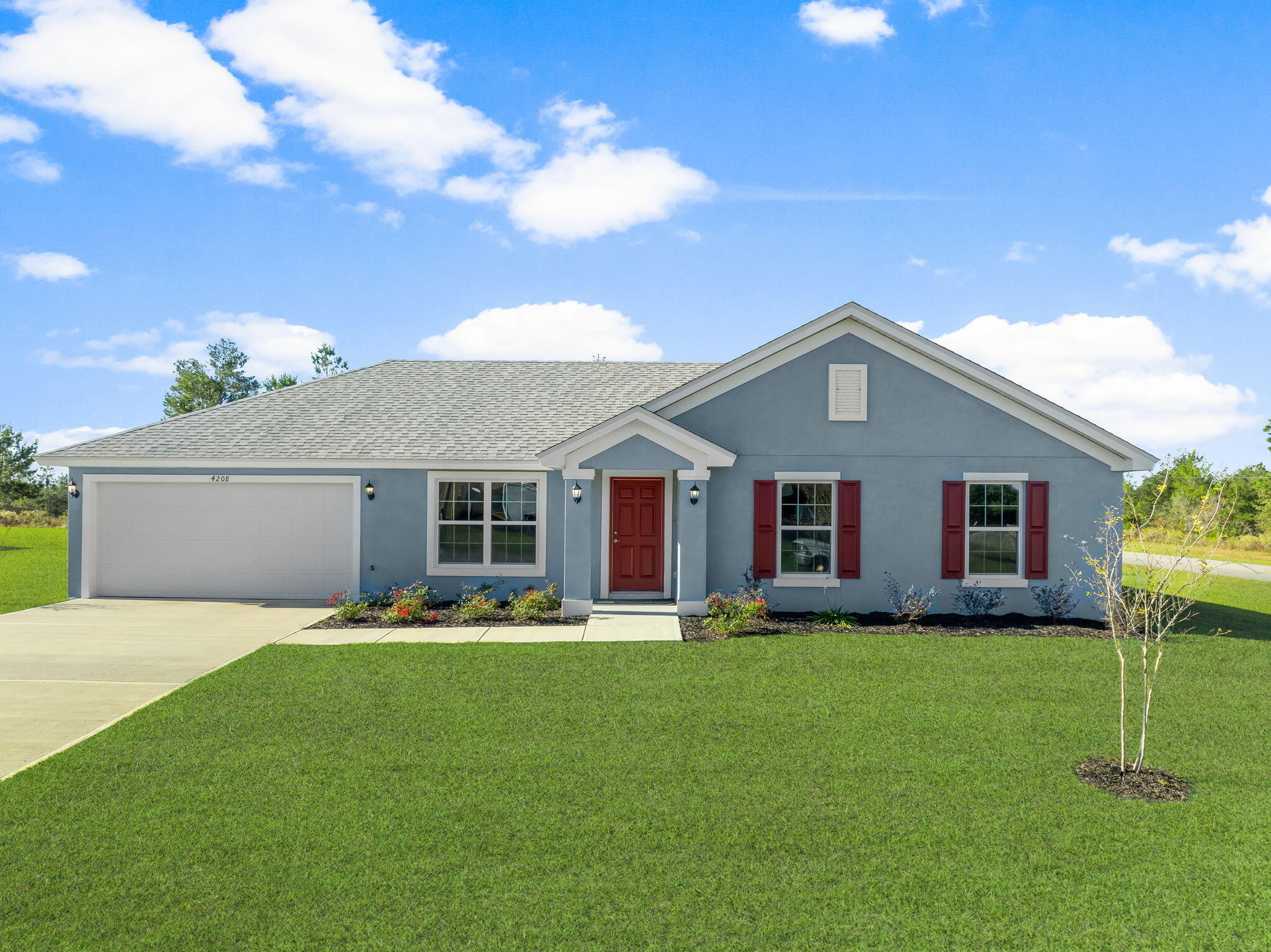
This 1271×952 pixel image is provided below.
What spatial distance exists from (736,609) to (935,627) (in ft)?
11.0

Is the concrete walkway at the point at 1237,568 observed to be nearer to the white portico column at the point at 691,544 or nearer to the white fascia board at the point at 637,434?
the white portico column at the point at 691,544

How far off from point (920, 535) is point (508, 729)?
28.9 ft

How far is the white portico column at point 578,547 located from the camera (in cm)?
1264

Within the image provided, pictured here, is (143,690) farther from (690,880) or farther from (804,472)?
(804,472)

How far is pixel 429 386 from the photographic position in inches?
693

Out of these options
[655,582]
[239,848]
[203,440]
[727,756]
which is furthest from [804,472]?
[203,440]

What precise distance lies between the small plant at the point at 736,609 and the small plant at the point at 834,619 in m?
0.87

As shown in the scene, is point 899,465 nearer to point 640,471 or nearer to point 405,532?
point 640,471

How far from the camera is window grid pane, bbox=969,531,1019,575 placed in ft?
43.6

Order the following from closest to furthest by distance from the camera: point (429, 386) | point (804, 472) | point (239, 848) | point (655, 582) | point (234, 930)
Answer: point (234, 930) → point (239, 848) → point (804, 472) → point (655, 582) → point (429, 386)

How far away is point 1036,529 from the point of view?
13141mm

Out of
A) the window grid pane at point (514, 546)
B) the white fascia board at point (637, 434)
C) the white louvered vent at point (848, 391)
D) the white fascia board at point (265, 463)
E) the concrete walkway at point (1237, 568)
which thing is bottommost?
the concrete walkway at point (1237, 568)

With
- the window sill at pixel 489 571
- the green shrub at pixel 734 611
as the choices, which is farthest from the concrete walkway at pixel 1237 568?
the window sill at pixel 489 571

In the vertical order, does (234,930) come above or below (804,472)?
below
